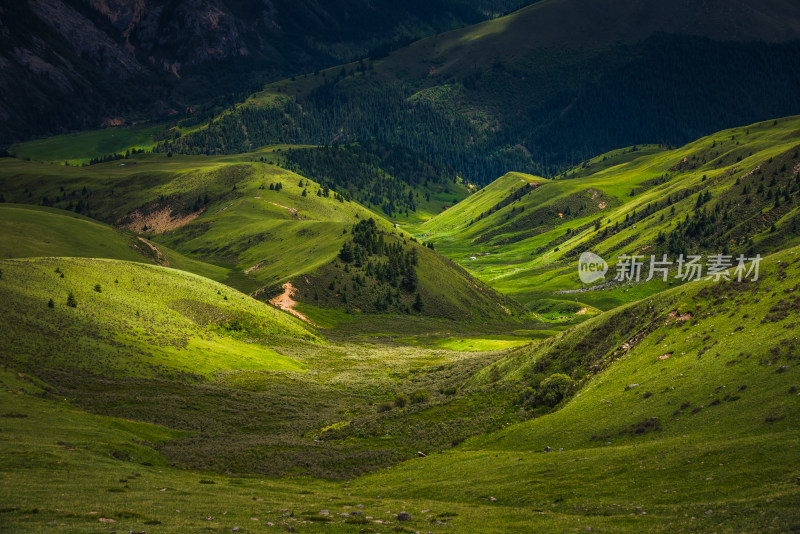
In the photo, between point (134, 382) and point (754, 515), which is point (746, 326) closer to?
point (754, 515)

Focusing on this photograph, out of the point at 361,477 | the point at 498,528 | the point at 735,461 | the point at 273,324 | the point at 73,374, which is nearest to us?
the point at 498,528

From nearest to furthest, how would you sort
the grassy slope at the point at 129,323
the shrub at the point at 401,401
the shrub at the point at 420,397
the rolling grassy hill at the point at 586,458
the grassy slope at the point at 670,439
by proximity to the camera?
1. the grassy slope at the point at 670,439
2. the rolling grassy hill at the point at 586,458
3. the shrub at the point at 401,401
4. the shrub at the point at 420,397
5. the grassy slope at the point at 129,323

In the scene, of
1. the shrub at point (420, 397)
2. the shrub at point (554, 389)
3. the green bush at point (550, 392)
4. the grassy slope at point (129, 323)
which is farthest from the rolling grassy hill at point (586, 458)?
the shrub at point (420, 397)

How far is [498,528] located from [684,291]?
47517 millimetres

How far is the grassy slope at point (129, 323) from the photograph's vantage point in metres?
90.2

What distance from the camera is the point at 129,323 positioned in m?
112

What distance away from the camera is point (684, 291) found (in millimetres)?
71000

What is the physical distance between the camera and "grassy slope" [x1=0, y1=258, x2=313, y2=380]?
90.2 m

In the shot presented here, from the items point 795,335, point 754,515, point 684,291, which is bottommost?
point 754,515

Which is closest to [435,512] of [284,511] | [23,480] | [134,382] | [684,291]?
[284,511]

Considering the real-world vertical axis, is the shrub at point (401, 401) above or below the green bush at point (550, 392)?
below

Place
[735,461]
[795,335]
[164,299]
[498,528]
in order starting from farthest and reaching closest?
1. [164,299]
2. [795,335]
3. [735,461]
4. [498,528]

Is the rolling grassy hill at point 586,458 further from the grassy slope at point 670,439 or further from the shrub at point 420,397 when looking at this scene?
the shrub at point 420,397

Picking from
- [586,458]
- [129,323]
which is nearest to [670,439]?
[586,458]
